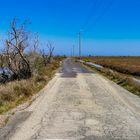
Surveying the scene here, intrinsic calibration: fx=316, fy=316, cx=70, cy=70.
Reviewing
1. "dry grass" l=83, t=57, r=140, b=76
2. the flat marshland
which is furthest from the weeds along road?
"dry grass" l=83, t=57, r=140, b=76

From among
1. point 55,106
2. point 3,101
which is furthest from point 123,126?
point 3,101

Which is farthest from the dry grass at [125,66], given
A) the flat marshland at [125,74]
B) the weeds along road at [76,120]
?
the weeds along road at [76,120]

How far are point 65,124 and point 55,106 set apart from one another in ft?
11.6

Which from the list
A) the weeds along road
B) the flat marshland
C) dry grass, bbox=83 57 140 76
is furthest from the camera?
dry grass, bbox=83 57 140 76

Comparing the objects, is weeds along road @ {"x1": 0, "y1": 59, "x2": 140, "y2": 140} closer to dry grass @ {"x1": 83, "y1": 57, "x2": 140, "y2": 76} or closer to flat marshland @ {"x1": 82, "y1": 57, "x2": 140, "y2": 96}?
flat marshland @ {"x1": 82, "y1": 57, "x2": 140, "y2": 96}

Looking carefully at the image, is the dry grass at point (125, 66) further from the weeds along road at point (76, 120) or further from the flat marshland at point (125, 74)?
the weeds along road at point (76, 120)

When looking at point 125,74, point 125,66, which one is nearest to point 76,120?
point 125,74

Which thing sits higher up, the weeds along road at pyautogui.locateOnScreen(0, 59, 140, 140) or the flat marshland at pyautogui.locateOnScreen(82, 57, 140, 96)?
the weeds along road at pyautogui.locateOnScreen(0, 59, 140, 140)

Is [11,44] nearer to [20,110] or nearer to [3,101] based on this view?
[3,101]

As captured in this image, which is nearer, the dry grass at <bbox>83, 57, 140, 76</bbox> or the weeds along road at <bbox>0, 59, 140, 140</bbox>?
the weeds along road at <bbox>0, 59, 140, 140</bbox>

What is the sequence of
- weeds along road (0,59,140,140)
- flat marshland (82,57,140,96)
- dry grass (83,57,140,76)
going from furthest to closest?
dry grass (83,57,140,76), flat marshland (82,57,140,96), weeds along road (0,59,140,140)

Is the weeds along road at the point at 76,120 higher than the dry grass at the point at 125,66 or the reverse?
higher

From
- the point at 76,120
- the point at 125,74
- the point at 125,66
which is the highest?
the point at 76,120

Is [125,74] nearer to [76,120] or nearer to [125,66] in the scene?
[125,66]
